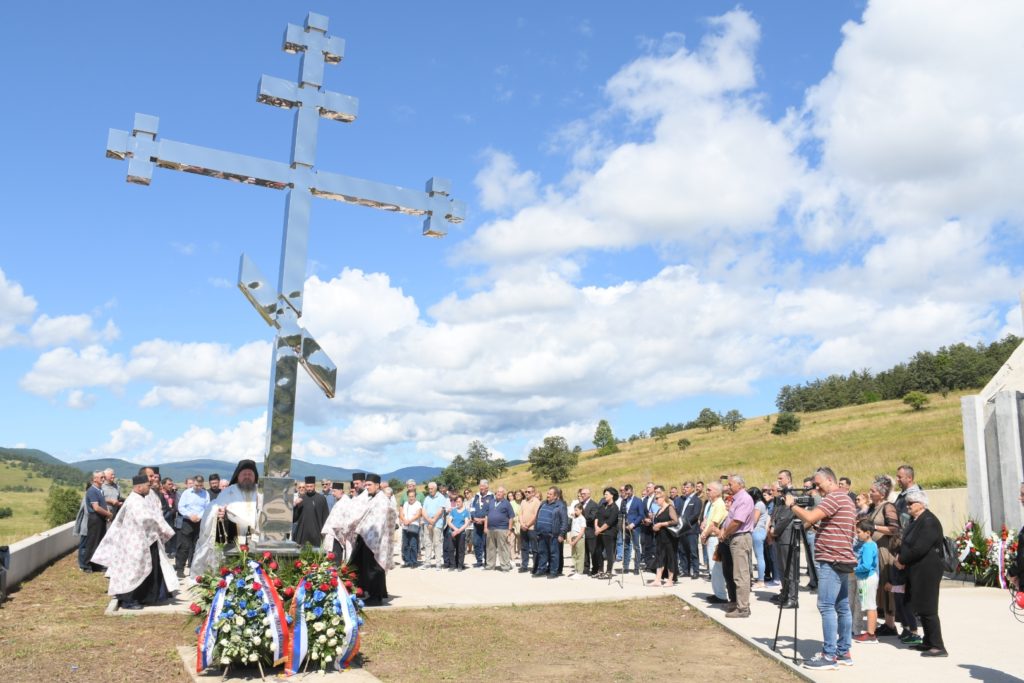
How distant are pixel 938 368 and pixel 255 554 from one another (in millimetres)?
74216

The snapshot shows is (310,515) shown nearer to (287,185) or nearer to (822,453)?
(287,185)

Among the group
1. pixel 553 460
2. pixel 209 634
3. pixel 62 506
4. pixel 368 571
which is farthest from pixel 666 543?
pixel 553 460

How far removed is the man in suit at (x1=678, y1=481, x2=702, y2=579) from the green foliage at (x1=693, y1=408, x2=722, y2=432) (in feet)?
221

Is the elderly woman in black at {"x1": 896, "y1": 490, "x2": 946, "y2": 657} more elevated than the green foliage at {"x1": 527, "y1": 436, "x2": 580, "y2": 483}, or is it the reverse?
the green foliage at {"x1": 527, "y1": 436, "x2": 580, "y2": 483}

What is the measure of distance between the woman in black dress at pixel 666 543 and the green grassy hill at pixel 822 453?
2195cm

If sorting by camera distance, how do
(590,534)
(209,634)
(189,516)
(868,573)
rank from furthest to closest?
1. (590,534)
2. (189,516)
3. (868,573)
4. (209,634)

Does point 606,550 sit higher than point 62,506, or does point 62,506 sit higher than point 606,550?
point 62,506

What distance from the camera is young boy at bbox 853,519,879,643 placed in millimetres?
9688

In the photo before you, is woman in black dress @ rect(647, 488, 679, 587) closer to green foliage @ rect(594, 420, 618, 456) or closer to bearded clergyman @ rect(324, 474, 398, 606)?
bearded clergyman @ rect(324, 474, 398, 606)

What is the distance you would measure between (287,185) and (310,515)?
26.3 feet

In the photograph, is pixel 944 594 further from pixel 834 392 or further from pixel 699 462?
pixel 834 392

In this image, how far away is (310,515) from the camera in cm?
1396

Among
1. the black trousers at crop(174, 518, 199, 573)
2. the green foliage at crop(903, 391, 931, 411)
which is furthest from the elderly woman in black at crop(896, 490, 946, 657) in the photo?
the green foliage at crop(903, 391, 931, 411)

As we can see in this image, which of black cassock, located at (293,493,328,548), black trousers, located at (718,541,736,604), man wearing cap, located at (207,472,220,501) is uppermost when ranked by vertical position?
man wearing cap, located at (207,472,220,501)
